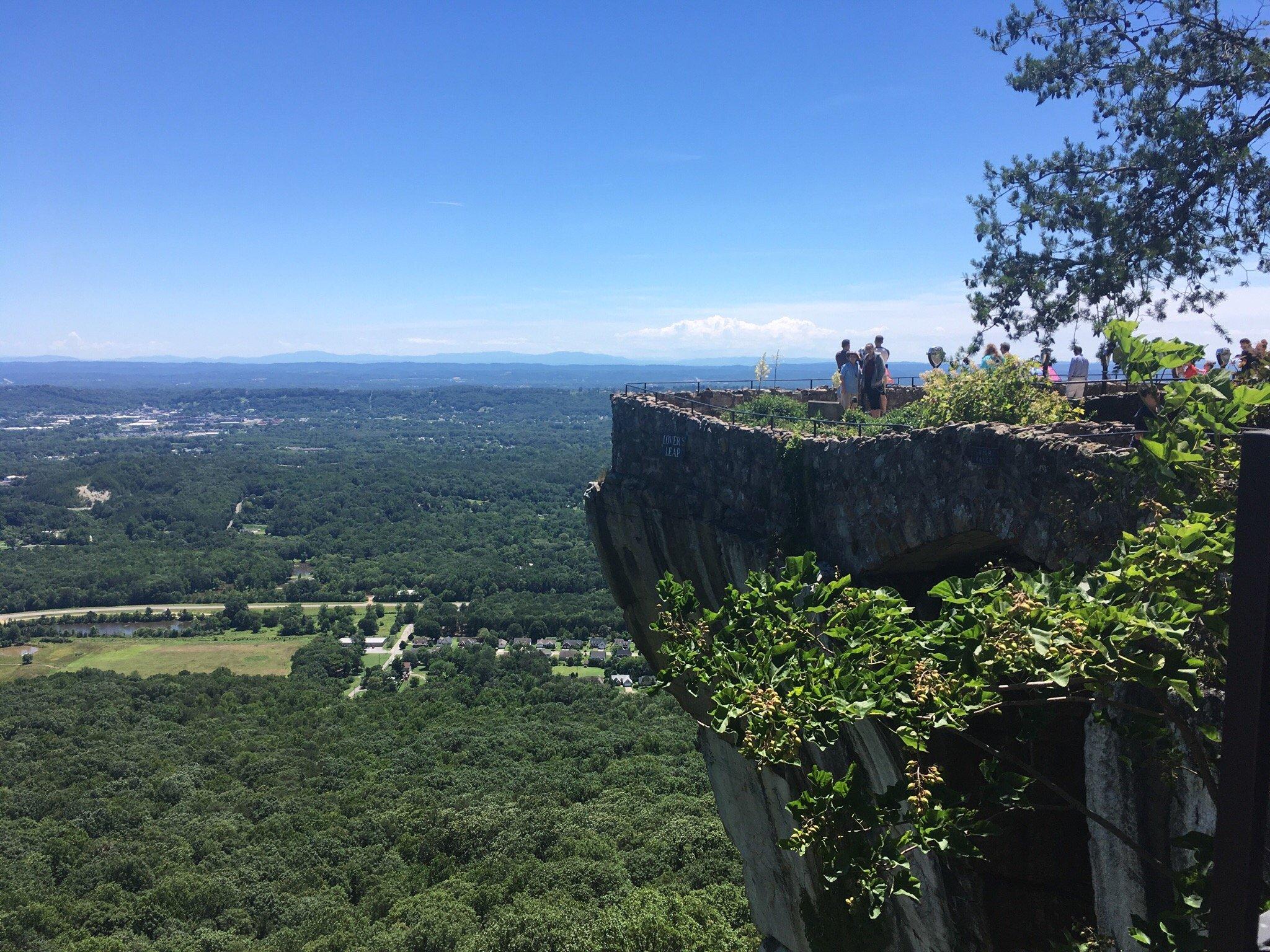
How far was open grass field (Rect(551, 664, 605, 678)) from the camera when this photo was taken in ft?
199

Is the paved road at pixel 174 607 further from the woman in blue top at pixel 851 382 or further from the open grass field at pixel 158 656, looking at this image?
the woman in blue top at pixel 851 382

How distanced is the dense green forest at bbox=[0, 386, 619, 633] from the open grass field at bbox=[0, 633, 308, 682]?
16.6 m

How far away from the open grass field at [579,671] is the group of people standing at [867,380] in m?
49.0

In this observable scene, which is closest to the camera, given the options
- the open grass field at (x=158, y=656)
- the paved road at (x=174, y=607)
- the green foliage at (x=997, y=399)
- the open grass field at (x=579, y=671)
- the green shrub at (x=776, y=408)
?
the green foliage at (x=997, y=399)

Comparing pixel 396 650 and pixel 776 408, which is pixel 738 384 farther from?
pixel 396 650

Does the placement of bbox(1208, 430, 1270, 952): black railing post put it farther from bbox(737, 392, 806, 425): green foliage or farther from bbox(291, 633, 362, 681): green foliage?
bbox(291, 633, 362, 681): green foliage

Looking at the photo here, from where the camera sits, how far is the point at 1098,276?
47.0 ft

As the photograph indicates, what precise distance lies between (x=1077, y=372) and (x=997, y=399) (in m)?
6.48

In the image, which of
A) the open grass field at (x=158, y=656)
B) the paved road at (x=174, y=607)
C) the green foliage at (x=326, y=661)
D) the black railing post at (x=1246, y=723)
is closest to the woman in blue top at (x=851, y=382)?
the black railing post at (x=1246, y=723)

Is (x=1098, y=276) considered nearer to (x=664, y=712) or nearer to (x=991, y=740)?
(x=991, y=740)

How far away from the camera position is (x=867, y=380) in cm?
1309

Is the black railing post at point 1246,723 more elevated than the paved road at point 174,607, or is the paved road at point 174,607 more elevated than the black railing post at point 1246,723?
the black railing post at point 1246,723

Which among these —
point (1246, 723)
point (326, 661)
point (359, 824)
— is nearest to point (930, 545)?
point (1246, 723)

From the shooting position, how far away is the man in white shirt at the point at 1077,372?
12.3 meters
